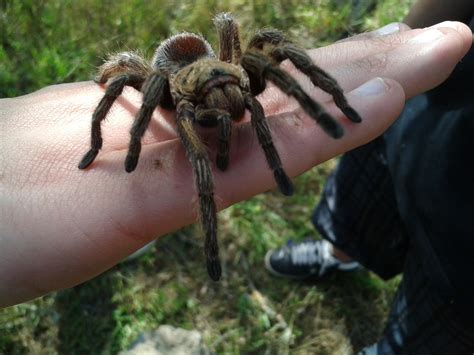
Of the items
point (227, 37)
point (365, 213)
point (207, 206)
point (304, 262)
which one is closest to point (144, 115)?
point (207, 206)

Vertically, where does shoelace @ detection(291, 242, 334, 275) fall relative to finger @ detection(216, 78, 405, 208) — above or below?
below

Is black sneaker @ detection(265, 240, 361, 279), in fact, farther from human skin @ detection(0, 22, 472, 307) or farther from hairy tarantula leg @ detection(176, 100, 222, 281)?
hairy tarantula leg @ detection(176, 100, 222, 281)

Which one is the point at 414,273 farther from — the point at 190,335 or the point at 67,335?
the point at 67,335

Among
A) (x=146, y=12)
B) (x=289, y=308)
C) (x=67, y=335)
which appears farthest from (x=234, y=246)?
(x=146, y=12)

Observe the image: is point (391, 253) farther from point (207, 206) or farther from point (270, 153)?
point (207, 206)

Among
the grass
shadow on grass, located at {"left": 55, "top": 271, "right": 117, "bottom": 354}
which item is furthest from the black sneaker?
shadow on grass, located at {"left": 55, "top": 271, "right": 117, "bottom": 354}

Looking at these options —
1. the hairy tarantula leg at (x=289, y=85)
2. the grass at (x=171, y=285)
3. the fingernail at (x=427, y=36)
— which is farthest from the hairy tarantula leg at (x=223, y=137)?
the grass at (x=171, y=285)

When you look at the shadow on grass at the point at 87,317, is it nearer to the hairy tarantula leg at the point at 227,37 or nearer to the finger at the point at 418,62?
the hairy tarantula leg at the point at 227,37
